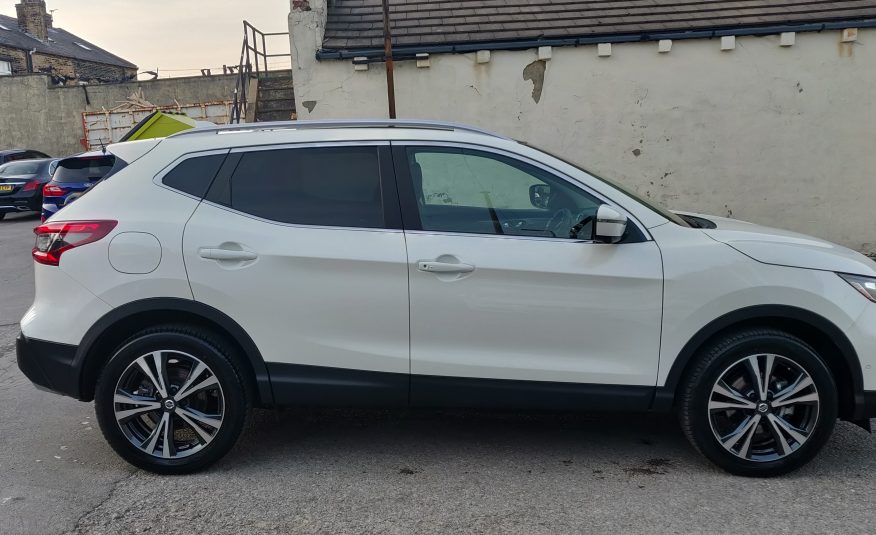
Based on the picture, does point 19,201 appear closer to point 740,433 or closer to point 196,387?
point 196,387

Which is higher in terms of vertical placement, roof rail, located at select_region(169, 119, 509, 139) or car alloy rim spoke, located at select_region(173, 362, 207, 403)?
roof rail, located at select_region(169, 119, 509, 139)

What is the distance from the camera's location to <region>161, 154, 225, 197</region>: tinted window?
373cm

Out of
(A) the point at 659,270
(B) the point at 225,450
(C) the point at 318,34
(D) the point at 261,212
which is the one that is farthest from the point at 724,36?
(B) the point at 225,450

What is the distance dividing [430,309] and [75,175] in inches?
409

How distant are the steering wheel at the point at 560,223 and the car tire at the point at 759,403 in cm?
94

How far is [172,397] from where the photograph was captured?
11.9ft

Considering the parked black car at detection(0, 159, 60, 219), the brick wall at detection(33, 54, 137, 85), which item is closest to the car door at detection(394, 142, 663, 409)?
the parked black car at detection(0, 159, 60, 219)

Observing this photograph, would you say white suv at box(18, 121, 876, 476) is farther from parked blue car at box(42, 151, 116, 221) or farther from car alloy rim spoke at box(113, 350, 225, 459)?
parked blue car at box(42, 151, 116, 221)

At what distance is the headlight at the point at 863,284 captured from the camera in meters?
3.50

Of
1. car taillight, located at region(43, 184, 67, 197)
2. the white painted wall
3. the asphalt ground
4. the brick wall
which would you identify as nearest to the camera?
the asphalt ground

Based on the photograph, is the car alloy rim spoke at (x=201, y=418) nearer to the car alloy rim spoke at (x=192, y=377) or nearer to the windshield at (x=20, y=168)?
the car alloy rim spoke at (x=192, y=377)

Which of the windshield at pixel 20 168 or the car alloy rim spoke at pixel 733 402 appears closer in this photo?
the car alloy rim spoke at pixel 733 402

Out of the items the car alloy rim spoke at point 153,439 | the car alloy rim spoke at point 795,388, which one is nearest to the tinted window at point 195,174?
the car alloy rim spoke at point 153,439

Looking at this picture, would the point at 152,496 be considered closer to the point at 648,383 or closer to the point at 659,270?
the point at 648,383
